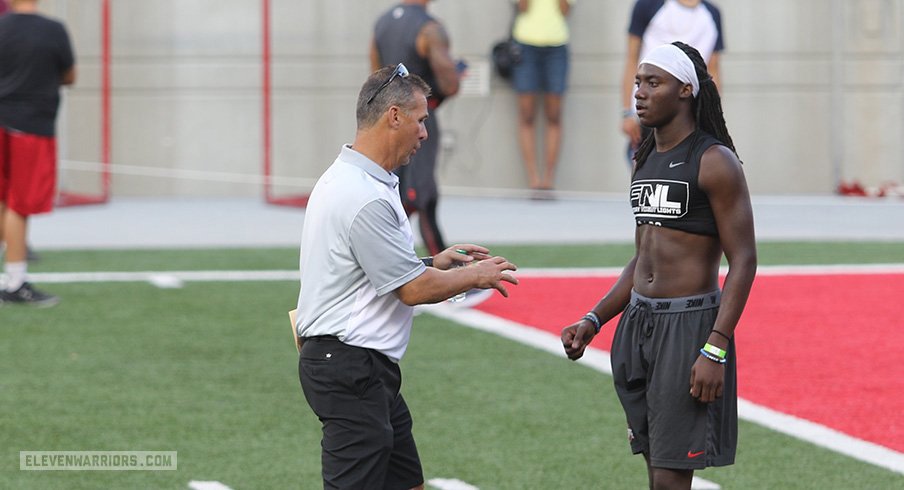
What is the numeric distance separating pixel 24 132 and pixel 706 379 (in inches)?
262

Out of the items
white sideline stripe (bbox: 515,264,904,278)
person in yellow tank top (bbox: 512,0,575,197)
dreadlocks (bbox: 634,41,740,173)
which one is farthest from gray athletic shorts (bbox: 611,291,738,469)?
person in yellow tank top (bbox: 512,0,575,197)

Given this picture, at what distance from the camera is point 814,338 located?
9.21 meters

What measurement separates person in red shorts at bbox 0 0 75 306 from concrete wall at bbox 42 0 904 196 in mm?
7718

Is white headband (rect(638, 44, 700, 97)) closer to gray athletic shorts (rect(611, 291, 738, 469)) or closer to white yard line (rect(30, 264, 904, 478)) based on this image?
gray athletic shorts (rect(611, 291, 738, 469))

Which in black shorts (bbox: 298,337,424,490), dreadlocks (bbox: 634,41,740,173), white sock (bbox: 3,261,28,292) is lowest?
white sock (bbox: 3,261,28,292)

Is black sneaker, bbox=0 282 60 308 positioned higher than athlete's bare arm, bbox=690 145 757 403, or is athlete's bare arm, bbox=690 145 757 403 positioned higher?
athlete's bare arm, bbox=690 145 757 403

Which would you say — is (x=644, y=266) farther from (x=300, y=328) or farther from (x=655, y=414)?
(x=300, y=328)

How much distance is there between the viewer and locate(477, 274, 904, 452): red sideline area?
732cm

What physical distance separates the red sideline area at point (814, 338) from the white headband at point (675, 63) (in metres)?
2.43

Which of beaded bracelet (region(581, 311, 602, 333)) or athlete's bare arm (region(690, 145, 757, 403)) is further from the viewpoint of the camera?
beaded bracelet (region(581, 311, 602, 333))

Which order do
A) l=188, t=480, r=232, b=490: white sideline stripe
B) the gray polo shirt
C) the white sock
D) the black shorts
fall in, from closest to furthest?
the gray polo shirt
the black shorts
l=188, t=480, r=232, b=490: white sideline stripe
the white sock

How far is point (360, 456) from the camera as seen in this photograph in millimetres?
4605

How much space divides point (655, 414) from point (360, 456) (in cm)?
94

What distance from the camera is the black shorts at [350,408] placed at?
181 inches
